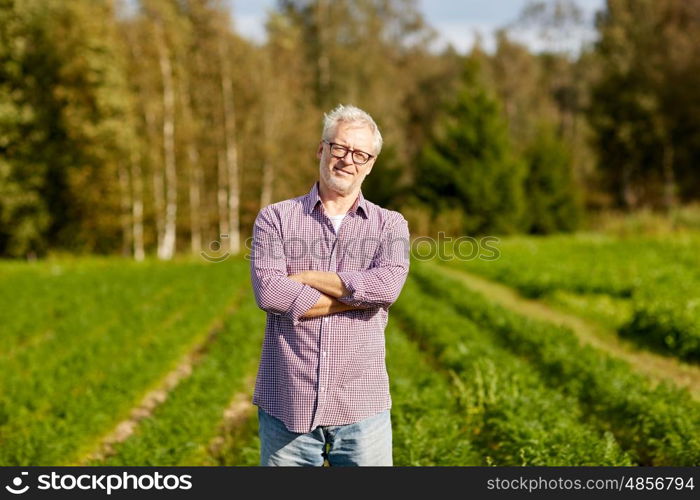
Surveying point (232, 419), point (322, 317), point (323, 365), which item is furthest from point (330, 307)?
Result: point (232, 419)

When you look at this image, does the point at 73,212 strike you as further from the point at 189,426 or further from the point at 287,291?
the point at 287,291

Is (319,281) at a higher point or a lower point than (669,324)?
higher

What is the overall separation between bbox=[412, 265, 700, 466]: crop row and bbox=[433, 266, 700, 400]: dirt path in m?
0.53

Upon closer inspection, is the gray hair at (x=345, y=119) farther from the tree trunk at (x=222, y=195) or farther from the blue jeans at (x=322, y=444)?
the tree trunk at (x=222, y=195)

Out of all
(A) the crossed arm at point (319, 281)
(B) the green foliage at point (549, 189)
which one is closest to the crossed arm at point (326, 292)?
(A) the crossed arm at point (319, 281)

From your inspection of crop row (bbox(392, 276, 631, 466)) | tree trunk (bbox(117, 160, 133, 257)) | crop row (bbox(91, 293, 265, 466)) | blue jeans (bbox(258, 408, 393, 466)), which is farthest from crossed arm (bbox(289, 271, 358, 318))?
tree trunk (bbox(117, 160, 133, 257))

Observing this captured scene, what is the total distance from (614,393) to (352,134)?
4457mm

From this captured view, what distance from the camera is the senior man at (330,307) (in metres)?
2.49

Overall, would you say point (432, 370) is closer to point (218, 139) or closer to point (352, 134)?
point (352, 134)

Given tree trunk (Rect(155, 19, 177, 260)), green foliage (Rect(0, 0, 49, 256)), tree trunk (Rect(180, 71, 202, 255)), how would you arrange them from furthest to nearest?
1. tree trunk (Rect(180, 71, 202, 255))
2. green foliage (Rect(0, 0, 49, 256))
3. tree trunk (Rect(155, 19, 177, 260))

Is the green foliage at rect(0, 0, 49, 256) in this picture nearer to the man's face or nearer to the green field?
the green field

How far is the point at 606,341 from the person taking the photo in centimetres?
880

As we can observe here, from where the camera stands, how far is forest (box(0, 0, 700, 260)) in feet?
76.1

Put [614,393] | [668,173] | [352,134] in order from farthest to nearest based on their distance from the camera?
[668,173] < [614,393] < [352,134]
